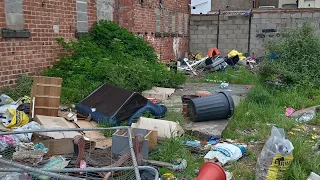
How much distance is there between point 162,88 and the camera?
862 cm

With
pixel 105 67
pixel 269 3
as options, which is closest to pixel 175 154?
pixel 105 67

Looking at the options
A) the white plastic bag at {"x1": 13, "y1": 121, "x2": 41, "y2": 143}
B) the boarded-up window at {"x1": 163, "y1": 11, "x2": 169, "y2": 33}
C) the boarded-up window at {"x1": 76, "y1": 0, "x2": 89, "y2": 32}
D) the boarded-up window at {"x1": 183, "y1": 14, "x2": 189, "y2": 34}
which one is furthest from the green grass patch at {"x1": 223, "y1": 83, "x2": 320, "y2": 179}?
the boarded-up window at {"x1": 183, "y1": 14, "x2": 189, "y2": 34}

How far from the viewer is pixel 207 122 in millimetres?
5652

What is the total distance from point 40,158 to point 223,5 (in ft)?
96.1

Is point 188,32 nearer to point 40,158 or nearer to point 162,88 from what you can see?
point 162,88

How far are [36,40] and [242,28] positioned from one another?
12046 mm

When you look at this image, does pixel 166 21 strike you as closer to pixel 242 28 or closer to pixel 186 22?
pixel 186 22

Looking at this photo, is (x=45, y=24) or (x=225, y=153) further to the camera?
(x=45, y=24)

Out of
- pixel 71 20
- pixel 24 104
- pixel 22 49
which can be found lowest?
pixel 24 104

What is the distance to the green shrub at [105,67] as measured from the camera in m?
7.25

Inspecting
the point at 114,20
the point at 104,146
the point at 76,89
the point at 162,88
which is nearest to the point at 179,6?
the point at 114,20

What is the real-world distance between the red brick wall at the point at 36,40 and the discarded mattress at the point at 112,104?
174 centimetres

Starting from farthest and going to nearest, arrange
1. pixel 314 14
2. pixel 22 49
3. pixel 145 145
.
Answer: pixel 314 14 → pixel 22 49 → pixel 145 145

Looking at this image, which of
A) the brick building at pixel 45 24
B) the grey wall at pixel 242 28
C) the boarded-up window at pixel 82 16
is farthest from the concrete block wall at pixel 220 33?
the boarded-up window at pixel 82 16
